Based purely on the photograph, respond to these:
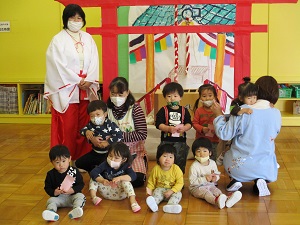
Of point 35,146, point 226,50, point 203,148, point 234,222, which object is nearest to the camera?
point 234,222

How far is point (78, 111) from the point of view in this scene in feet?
12.8

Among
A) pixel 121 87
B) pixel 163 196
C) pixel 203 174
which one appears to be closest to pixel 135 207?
pixel 163 196

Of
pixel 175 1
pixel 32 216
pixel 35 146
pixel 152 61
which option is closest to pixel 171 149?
pixel 32 216

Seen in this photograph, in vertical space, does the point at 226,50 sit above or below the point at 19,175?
above

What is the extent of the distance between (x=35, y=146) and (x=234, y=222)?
250 cm

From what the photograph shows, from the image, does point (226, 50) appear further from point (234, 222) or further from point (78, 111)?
point (234, 222)

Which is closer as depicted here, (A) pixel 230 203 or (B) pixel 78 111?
(A) pixel 230 203

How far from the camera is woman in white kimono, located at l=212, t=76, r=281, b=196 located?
323 cm

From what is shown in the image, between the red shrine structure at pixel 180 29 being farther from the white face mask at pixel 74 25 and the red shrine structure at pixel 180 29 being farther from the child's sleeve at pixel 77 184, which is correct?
the child's sleeve at pixel 77 184

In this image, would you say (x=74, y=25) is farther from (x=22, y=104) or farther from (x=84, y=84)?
(x=22, y=104)

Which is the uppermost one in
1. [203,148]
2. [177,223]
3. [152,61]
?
[152,61]

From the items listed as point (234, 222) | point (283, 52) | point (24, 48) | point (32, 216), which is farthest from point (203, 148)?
point (24, 48)

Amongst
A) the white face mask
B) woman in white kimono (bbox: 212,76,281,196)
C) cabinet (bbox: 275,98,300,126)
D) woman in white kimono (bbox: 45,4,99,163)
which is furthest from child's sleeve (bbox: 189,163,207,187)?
cabinet (bbox: 275,98,300,126)

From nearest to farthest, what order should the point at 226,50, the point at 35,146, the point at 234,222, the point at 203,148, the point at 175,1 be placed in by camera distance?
the point at 234,222 < the point at 203,148 < the point at 175,1 < the point at 35,146 < the point at 226,50
